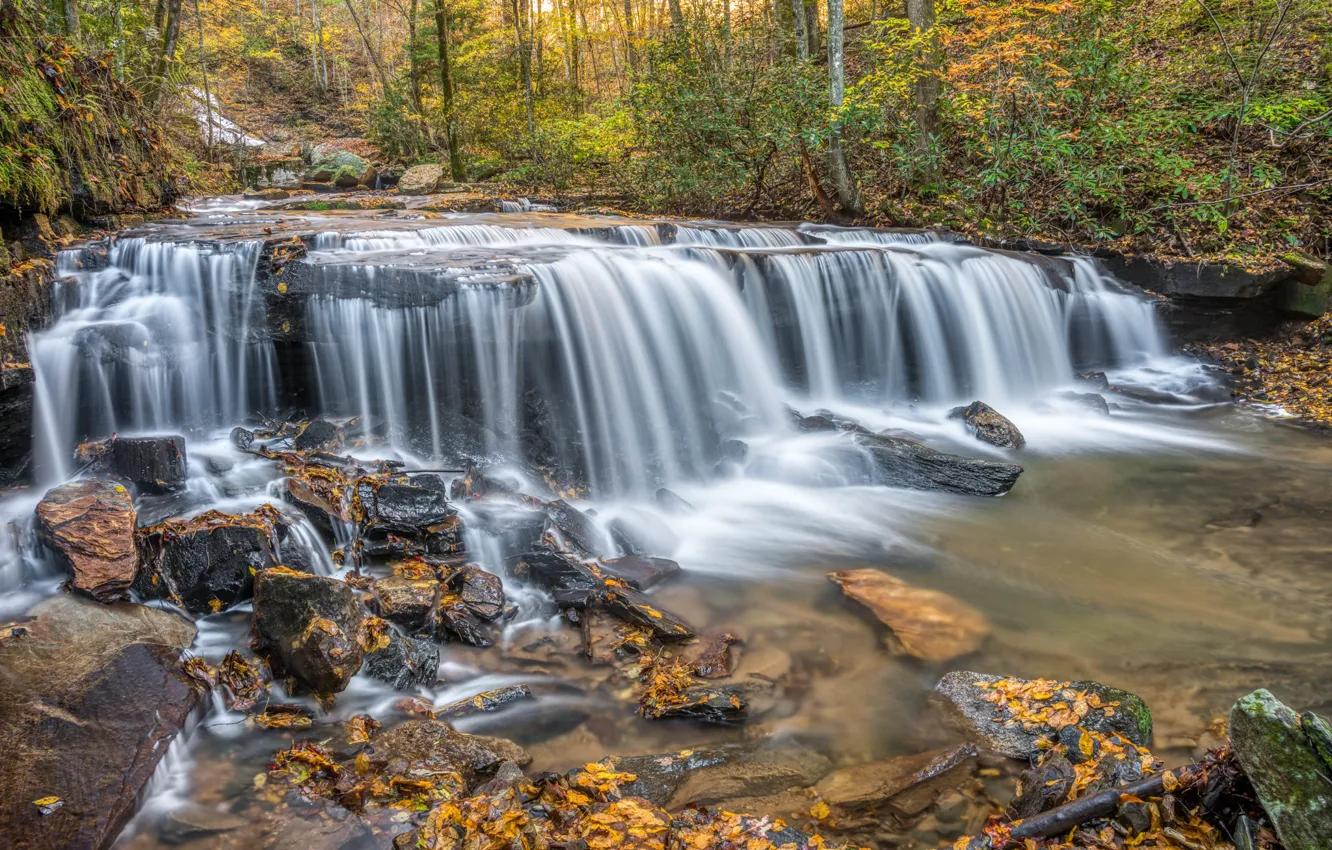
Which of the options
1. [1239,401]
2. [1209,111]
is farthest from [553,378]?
[1209,111]

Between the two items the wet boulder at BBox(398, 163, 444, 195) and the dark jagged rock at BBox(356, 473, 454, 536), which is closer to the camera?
the dark jagged rock at BBox(356, 473, 454, 536)

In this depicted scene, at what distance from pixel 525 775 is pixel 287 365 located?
17.2 feet

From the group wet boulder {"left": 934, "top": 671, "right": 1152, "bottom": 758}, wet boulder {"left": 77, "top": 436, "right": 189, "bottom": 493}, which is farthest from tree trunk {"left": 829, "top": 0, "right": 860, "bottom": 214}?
wet boulder {"left": 77, "top": 436, "right": 189, "bottom": 493}

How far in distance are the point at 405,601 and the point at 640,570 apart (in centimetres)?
164

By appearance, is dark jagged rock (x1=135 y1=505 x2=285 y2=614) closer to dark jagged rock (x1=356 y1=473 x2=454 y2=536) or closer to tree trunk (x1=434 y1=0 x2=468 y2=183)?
dark jagged rock (x1=356 y1=473 x2=454 y2=536)

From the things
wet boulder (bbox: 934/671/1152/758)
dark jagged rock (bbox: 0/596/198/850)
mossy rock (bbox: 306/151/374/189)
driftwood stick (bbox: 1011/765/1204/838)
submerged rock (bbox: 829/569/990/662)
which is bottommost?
submerged rock (bbox: 829/569/990/662)

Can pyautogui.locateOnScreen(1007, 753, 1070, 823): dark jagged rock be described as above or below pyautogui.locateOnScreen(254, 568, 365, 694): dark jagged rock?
below

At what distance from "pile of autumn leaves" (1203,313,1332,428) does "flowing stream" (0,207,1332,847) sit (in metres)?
0.55

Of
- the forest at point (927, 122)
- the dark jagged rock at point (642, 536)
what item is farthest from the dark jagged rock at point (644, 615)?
the forest at point (927, 122)

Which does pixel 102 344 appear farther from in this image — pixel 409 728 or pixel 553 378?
pixel 409 728

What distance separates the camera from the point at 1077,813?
236 cm

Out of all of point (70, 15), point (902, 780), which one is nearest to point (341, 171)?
point (70, 15)

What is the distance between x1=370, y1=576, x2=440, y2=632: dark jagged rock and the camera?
13.9 ft

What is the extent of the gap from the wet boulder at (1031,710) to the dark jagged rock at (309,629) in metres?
3.09
